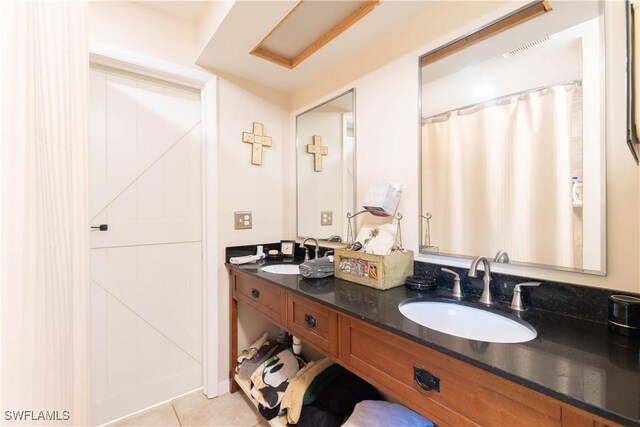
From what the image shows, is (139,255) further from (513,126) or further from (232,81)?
(513,126)

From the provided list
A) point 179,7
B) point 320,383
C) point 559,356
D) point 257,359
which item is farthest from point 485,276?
point 179,7

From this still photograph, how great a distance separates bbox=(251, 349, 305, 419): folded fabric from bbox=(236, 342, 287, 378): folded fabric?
3.3 inches

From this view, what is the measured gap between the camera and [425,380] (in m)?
0.72

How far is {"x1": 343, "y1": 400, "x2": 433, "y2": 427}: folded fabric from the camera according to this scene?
1.01m

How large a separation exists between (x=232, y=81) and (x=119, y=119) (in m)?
0.71

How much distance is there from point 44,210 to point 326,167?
1548mm

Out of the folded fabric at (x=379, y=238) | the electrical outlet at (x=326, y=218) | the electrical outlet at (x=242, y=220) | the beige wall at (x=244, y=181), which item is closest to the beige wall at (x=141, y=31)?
the beige wall at (x=244, y=181)

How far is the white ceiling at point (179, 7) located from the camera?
58.4 inches

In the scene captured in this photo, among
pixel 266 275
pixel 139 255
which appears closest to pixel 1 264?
pixel 266 275

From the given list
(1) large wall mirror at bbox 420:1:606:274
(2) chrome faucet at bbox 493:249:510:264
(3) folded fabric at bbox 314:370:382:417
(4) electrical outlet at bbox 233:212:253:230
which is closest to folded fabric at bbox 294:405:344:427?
(3) folded fabric at bbox 314:370:382:417

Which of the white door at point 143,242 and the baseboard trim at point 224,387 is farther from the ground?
the white door at point 143,242

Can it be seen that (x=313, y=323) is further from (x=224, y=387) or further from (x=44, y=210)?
(x=224, y=387)

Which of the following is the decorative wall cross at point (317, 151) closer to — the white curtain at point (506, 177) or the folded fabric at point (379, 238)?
the folded fabric at point (379, 238)

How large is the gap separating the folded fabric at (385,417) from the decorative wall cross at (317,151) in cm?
135
